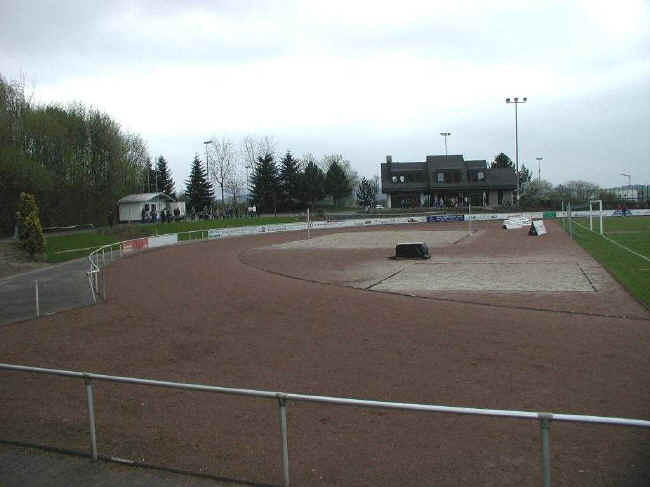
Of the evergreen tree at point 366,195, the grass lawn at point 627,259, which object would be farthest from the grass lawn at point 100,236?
the evergreen tree at point 366,195

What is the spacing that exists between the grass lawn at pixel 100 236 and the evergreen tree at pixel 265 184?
2493 centimetres

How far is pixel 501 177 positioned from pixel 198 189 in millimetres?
49731

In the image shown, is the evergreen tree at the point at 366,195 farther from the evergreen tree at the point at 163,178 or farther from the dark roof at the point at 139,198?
the dark roof at the point at 139,198

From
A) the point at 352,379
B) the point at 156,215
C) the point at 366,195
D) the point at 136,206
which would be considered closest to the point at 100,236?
the point at 156,215

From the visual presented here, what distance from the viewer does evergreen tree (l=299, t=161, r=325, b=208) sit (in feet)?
307

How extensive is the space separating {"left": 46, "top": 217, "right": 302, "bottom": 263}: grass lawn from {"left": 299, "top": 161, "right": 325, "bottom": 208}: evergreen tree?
1110 inches

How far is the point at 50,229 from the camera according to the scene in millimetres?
49875

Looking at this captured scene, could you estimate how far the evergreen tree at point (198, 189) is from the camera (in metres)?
86.9

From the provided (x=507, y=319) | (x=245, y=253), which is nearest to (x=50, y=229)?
(x=245, y=253)

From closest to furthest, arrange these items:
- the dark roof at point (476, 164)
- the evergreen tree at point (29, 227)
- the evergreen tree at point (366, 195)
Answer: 1. the evergreen tree at point (29, 227)
2. the dark roof at point (476, 164)
3. the evergreen tree at point (366, 195)

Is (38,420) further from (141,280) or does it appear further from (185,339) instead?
(141,280)

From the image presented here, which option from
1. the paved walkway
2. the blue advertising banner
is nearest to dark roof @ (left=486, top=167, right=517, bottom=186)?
the blue advertising banner

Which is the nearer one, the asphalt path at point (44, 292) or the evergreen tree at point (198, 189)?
the asphalt path at point (44, 292)

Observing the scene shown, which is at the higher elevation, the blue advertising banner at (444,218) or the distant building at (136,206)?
the distant building at (136,206)
